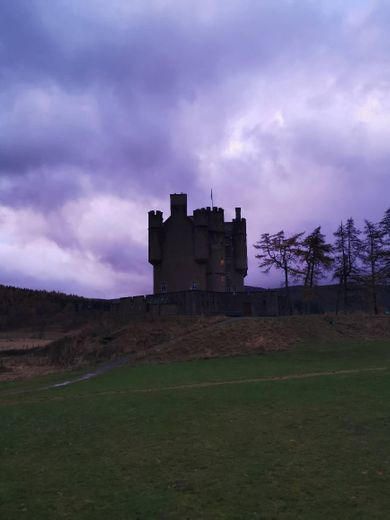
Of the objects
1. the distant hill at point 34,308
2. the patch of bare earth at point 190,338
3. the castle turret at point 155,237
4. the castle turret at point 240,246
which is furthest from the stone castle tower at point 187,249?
the distant hill at point 34,308

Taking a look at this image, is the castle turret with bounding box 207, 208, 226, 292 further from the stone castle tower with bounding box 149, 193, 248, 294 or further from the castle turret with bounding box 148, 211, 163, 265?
the castle turret with bounding box 148, 211, 163, 265

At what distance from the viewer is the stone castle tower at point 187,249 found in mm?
58062

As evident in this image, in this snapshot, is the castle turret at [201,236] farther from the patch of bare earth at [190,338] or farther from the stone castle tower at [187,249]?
the patch of bare earth at [190,338]

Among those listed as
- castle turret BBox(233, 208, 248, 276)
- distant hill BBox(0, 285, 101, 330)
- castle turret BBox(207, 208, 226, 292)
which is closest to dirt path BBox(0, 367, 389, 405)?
castle turret BBox(207, 208, 226, 292)

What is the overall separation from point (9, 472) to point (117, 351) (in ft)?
95.8

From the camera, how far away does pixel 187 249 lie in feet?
192

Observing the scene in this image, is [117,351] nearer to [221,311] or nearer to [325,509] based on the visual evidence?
[221,311]

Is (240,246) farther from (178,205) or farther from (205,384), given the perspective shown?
(205,384)

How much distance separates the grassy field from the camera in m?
7.75

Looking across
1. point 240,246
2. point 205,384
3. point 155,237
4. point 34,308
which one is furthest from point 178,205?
point 34,308

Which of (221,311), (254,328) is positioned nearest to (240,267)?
(221,311)

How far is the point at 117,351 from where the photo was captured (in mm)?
38719

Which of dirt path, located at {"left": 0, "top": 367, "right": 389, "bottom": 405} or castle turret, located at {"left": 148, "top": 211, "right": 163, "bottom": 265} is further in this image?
castle turret, located at {"left": 148, "top": 211, "right": 163, "bottom": 265}

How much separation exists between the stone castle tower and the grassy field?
1433 inches
